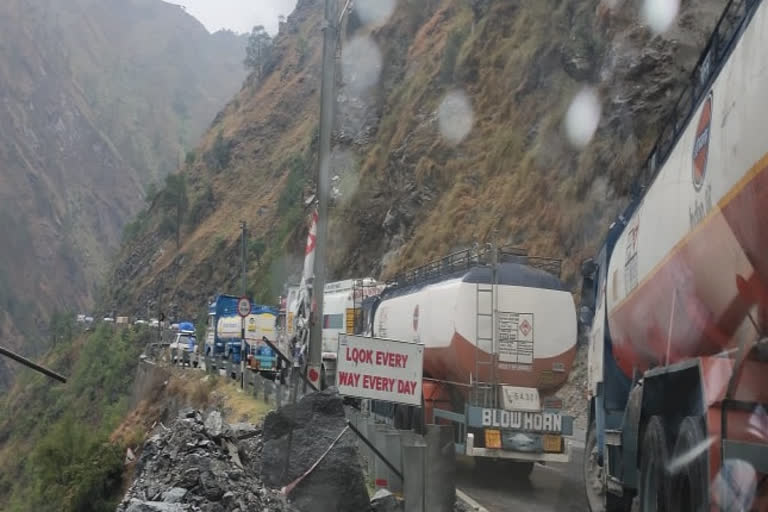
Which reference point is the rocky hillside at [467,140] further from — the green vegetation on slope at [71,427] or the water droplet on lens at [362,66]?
the green vegetation on slope at [71,427]

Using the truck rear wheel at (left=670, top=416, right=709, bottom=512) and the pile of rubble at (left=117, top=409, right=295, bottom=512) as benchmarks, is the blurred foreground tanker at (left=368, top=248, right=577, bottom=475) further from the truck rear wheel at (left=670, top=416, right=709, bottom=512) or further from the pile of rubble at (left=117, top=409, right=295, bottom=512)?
the truck rear wheel at (left=670, top=416, right=709, bottom=512)

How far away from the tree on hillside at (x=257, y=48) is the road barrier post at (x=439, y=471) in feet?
415

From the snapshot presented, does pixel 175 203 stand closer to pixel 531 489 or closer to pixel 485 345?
pixel 485 345

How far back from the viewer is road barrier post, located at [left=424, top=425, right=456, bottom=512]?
9.95 meters

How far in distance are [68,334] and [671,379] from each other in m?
99.6

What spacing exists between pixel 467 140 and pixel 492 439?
32.5 metres

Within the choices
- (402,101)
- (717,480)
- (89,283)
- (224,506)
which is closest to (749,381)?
(717,480)

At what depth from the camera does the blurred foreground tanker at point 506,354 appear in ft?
43.8

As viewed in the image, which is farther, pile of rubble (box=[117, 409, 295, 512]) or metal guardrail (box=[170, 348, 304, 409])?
metal guardrail (box=[170, 348, 304, 409])

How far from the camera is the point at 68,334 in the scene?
98.0 meters

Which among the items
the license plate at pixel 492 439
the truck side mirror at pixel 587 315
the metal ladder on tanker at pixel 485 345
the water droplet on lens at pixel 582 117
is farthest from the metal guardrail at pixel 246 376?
the water droplet on lens at pixel 582 117

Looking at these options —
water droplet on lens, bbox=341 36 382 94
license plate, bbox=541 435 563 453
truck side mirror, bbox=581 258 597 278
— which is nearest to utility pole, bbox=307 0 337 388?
license plate, bbox=541 435 563 453

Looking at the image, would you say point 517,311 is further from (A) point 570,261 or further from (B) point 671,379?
(A) point 570,261

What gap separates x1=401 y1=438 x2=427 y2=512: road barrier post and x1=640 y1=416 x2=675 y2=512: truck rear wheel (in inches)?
143
